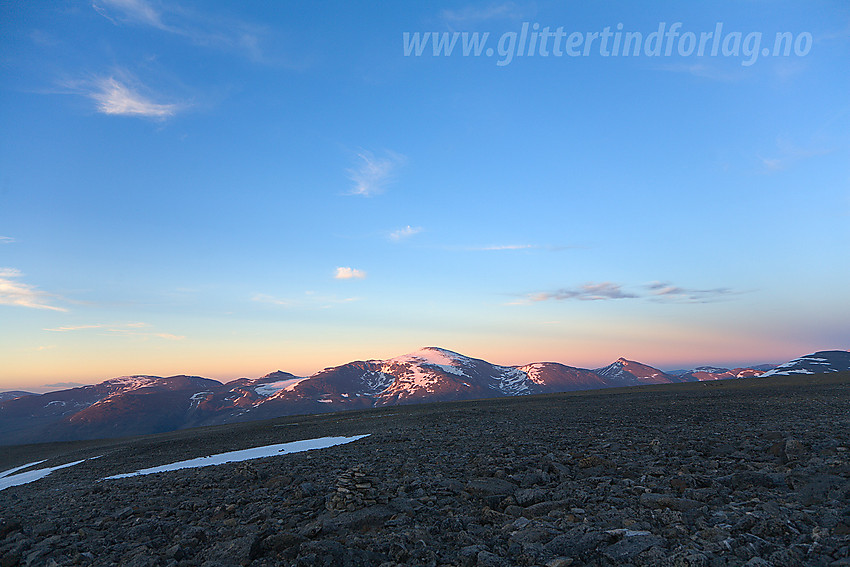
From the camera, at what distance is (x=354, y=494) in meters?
10.1

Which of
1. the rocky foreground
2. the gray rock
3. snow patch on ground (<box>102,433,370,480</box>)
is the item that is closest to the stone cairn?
the rocky foreground

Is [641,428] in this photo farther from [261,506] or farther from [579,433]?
[261,506]

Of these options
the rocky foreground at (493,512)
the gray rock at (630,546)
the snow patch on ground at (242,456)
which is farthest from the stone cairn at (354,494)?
the snow patch on ground at (242,456)

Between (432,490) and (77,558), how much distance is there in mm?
6949

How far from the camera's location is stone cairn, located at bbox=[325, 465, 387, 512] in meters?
9.48

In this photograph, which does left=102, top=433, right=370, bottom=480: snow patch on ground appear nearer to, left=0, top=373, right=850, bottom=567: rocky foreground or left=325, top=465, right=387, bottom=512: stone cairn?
left=0, top=373, right=850, bottom=567: rocky foreground

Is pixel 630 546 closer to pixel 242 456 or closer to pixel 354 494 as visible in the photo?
pixel 354 494

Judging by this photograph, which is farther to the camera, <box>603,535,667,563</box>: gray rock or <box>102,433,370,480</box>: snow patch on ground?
<box>102,433,370,480</box>: snow patch on ground

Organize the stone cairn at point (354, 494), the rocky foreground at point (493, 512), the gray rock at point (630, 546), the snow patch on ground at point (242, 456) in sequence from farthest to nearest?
→ the snow patch on ground at point (242, 456)
the stone cairn at point (354, 494)
the rocky foreground at point (493, 512)
the gray rock at point (630, 546)

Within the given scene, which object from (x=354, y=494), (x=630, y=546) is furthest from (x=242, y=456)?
(x=630, y=546)

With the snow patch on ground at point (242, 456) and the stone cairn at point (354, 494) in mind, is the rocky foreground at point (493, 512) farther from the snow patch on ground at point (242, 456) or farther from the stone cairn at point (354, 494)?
the snow patch on ground at point (242, 456)

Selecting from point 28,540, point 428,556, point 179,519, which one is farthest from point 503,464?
point 28,540

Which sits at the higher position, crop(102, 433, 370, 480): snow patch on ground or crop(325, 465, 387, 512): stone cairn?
crop(325, 465, 387, 512): stone cairn

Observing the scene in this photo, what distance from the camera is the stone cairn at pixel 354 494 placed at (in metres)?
9.48
